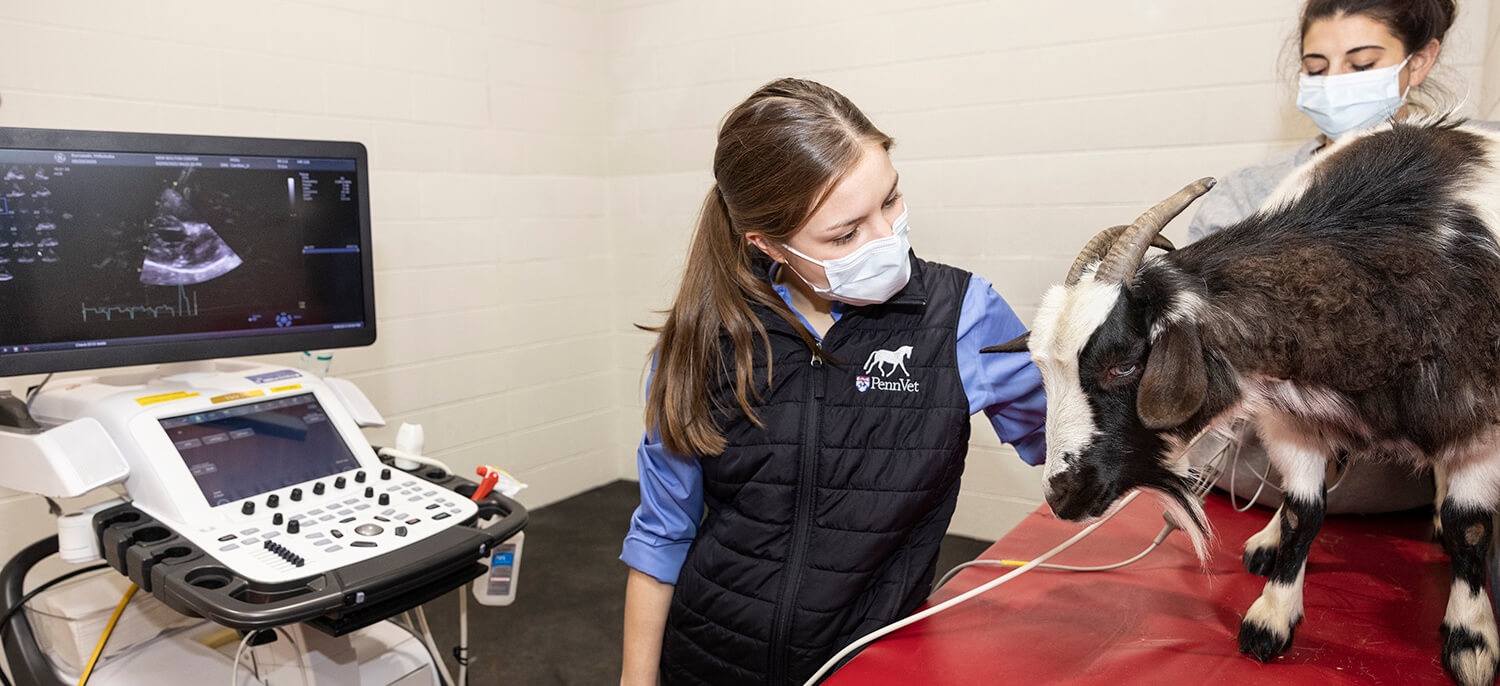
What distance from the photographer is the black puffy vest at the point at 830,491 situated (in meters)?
1.36

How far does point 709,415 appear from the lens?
144 cm

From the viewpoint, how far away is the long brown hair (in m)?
1.35

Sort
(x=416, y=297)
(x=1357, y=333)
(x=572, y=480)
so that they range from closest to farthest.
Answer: (x=1357, y=333) → (x=416, y=297) → (x=572, y=480)

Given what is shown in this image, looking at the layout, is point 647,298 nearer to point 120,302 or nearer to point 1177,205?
point 120,302

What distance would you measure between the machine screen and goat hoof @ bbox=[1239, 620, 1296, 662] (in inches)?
66.6

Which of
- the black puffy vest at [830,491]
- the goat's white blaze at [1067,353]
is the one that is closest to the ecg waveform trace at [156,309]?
the black puffy vest at [830,491]

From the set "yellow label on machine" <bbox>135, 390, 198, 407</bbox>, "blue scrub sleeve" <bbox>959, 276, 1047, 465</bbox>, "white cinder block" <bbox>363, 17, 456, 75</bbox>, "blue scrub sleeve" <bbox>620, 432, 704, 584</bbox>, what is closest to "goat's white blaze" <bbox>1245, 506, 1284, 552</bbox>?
"blue scrub sleeve" <bbox>959, 276, 1047, 465</bbox>

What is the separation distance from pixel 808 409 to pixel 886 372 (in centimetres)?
14

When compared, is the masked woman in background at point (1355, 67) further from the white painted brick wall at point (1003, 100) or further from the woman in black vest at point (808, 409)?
the white painted brick wall at point (1003, 100)

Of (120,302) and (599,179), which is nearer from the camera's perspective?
(120,302)

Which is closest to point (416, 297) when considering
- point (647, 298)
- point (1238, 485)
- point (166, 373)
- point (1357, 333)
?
point (647, 298)

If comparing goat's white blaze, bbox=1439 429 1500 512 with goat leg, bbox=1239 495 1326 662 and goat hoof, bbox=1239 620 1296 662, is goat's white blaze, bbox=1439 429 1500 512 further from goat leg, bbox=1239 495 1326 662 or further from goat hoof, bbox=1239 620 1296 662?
goat hoof, bbox=1239 620 1296 662

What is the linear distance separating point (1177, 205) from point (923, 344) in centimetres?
47

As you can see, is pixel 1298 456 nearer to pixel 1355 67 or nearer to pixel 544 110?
pixel 1355 67
